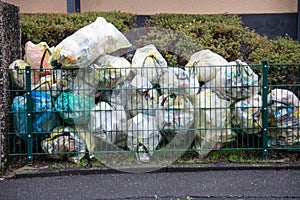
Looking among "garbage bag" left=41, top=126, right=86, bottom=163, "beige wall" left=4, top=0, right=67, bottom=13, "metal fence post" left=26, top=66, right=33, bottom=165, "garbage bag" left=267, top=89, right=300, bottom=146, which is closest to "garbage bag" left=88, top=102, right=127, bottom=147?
"garbage bag" left=41, top=126, right=86, bottom=163

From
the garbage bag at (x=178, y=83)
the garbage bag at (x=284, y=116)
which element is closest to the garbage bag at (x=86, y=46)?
the garbage bag at (x=178, y=83)

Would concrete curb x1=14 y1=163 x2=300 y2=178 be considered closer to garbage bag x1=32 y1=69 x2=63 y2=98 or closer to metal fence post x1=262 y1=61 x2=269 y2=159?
metal fence post x1=262 y1=61 x2=269 y2=159

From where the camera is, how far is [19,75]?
19.0 feet

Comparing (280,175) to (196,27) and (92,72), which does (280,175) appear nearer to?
(92,72)

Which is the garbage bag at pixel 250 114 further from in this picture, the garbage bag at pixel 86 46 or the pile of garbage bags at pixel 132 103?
the garbage bag at pixel 86 46

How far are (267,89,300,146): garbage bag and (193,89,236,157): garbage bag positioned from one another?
0.49 m

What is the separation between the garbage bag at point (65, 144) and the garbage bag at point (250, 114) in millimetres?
1733

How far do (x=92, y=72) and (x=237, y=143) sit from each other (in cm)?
182

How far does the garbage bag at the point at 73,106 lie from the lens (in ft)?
18.7

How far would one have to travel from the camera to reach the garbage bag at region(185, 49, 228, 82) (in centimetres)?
591

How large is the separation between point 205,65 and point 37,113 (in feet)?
6.41

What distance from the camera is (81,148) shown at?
19.0 ft

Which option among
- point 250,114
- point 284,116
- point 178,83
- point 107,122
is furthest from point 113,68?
point 284,116

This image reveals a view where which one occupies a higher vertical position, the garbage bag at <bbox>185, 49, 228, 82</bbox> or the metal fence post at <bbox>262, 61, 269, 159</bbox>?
the garbage bag at <bbox>185, 49, 228, 82</bbox>
